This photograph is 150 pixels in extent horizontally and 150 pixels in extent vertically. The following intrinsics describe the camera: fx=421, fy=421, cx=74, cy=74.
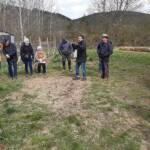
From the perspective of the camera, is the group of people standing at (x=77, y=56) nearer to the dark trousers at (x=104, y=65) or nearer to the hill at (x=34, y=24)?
the dark trousers at (x=104, y=65)

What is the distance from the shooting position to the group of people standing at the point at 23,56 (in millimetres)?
16766

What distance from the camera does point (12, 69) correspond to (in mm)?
17188


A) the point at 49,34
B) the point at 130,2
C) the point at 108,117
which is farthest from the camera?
the point at 130,2

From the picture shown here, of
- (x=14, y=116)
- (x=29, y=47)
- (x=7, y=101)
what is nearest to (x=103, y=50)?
(x=29, y=47)

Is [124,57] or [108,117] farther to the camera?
[124,57]

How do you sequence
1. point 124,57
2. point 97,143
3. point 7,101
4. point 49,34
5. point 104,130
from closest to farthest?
point 97,143
point 104,130
point 7,101
point 124,57
point 49,34

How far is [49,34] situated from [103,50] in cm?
3012

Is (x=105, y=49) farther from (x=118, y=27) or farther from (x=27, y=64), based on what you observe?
(x=118, y=27)

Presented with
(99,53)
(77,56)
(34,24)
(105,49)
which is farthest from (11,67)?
(34,24)

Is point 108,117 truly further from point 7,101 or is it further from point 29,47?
point 29,47

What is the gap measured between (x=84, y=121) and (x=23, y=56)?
7808 millimetres

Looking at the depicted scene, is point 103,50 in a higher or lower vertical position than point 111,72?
higher

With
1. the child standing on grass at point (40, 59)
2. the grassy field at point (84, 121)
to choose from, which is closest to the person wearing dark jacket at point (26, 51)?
the child standing on grass at point (40, 59)

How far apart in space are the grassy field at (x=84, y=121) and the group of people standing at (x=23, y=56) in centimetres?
193
